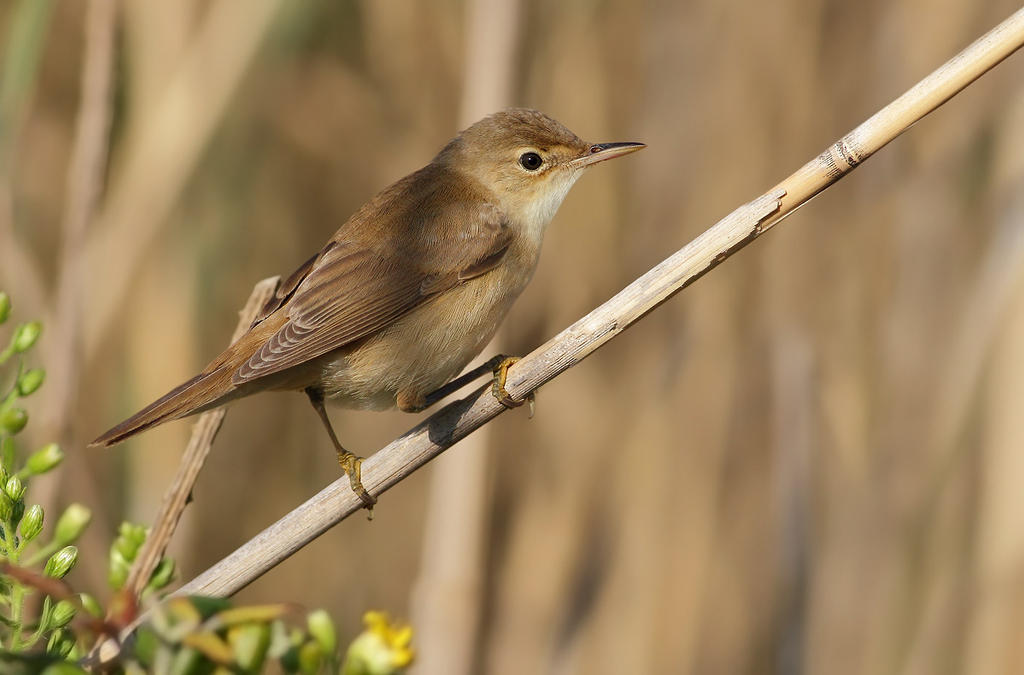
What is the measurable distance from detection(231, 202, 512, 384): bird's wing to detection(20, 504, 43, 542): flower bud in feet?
3.26

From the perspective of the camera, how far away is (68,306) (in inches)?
85.1

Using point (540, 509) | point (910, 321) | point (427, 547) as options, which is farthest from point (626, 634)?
point (910, 321)

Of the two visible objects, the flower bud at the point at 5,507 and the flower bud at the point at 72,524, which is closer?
the flower bud at the point at 5,507

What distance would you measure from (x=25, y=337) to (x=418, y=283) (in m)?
1.08

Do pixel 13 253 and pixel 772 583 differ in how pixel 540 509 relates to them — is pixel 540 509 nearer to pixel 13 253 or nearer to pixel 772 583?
pixel 772 583

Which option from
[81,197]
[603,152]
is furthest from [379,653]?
[603,152]

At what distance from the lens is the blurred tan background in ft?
8.96

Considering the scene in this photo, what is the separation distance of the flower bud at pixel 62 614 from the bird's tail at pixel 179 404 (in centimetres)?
82

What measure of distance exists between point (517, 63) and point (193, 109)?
3.21ft

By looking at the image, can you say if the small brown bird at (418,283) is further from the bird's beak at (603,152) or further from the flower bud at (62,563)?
the flower bud at (62,563)

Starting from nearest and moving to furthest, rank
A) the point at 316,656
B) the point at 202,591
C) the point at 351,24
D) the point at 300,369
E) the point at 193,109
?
the point at 316,656
the point at 202,591
the point at 300,369
the point at 193,109
the point at 351,24

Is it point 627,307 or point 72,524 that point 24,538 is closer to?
point 72,524

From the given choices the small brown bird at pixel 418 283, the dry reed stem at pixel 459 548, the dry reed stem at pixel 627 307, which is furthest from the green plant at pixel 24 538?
the dry reed stem at pixel 459 548

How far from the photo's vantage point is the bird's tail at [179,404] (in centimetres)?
173
